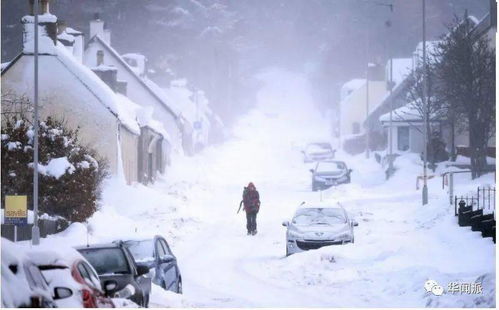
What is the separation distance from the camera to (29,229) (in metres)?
27.5

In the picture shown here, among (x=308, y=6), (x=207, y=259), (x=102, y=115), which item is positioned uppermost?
(x=308, y=6)

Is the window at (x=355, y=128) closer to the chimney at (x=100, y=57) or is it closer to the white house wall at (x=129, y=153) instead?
the chimney at (x=100, y=57)

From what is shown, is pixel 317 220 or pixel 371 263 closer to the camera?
pixel 371 263

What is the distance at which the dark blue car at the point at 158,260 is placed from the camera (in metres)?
19.6

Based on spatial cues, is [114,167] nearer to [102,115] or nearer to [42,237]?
[102,115]

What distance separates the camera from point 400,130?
215ft

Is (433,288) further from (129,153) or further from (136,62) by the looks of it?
(136,62)

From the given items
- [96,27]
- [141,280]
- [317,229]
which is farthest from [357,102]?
[141,280]

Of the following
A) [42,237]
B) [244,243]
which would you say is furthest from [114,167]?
[42,237]

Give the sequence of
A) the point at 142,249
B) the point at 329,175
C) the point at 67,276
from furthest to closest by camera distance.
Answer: the point at 329,175 < the point at 142,249 < the point at 67,276

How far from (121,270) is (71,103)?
22.1m

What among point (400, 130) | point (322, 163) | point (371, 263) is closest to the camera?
point (371, 263)

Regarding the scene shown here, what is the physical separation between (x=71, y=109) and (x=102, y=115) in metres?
1.30

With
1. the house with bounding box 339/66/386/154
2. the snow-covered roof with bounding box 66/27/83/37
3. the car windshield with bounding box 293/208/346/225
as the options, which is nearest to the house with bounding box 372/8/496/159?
the house with bounding box 339/66/386/154
